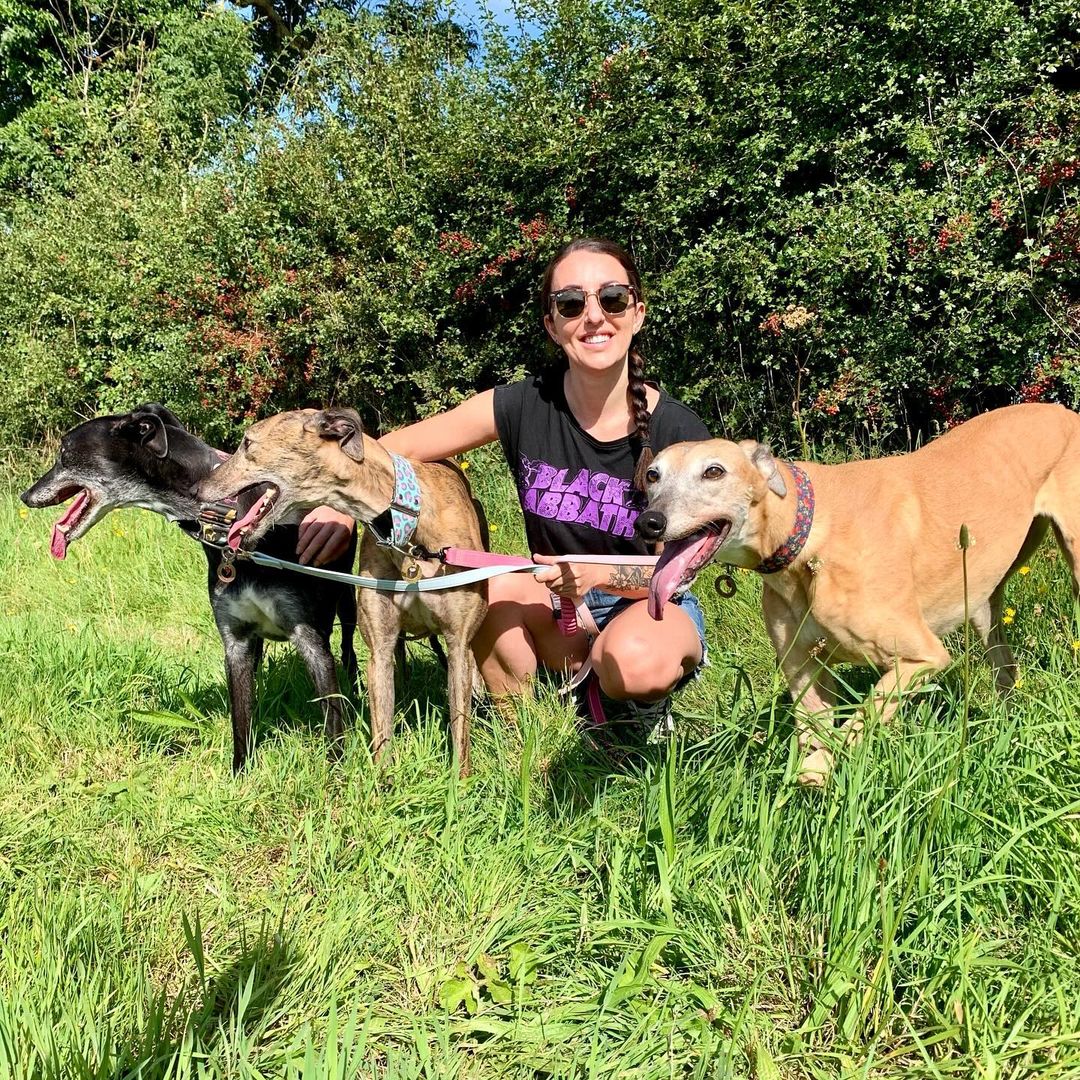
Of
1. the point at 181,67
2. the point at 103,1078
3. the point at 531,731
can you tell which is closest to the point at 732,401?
the point at 531,731

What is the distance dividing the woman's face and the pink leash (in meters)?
0.67

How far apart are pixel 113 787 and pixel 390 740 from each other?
0.90 meters

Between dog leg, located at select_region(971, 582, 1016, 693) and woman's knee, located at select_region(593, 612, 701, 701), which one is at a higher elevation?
woman's knee, located at select_region(593, 612, 701, 701)

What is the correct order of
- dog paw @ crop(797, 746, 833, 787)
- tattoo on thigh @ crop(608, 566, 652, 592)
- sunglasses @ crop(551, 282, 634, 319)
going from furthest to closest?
tattoo on thigh @ crop(608, 566, 652, 592) < sunglasses @ crop(551, 282, 634, 319) < dog paw @ crop(797, 746, 833, 787)

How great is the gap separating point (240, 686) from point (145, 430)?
102 centimetres

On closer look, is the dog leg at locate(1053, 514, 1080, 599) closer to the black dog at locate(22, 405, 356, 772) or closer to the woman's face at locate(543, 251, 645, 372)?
the woman's face at locate(543, 251, 645, 372)

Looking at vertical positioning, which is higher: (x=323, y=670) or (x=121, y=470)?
(x=121, y=470)

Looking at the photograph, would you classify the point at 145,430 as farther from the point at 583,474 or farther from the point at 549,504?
the point at 583,474

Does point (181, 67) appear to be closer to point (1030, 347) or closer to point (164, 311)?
point (164, 311)

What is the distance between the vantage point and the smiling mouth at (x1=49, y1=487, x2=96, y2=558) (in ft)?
10.1

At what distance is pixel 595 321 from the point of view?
9.46ft

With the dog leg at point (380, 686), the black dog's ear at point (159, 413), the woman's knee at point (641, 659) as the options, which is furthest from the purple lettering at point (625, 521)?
the black dog's ear at point (159, 413)

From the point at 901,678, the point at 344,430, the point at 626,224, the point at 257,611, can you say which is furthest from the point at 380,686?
the point at 626,224

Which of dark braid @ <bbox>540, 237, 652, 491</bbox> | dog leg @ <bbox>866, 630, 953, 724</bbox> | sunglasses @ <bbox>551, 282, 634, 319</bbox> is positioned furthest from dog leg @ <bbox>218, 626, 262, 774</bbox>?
dog leg @ <bbox>866, 630, 953, 724</bbox>
